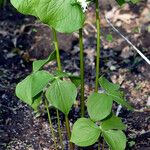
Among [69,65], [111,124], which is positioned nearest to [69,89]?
[111,124]

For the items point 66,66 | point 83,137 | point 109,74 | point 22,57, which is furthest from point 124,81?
point 83,137

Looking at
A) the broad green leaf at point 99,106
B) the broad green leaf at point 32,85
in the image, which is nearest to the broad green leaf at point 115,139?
the broad green leaf at point 99,106

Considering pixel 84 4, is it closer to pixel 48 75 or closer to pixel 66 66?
pixel 48 75

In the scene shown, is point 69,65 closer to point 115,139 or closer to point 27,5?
point 115,139

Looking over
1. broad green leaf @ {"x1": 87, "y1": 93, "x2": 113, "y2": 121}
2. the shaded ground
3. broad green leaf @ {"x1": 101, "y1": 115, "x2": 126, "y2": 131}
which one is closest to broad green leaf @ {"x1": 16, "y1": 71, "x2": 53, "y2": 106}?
broad green leaf @ {"x1": 87, "y1": 93, "x2": 113, "y2": 121}

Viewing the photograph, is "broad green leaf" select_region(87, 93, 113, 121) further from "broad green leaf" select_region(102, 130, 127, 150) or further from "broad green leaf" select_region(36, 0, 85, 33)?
"broad green leaf" select_region(36, 0, 85, 33)
